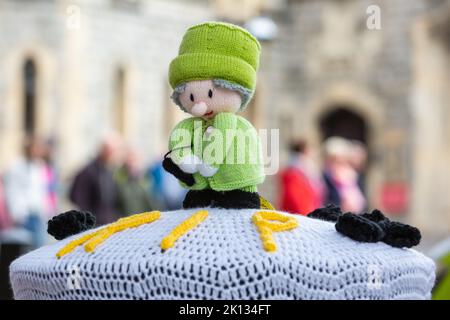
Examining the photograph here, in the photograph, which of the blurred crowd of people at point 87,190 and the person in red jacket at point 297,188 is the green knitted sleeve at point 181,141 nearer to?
the blurred crowd of people at point 87,190

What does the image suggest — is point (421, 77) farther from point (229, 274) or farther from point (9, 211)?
point (229, 274)

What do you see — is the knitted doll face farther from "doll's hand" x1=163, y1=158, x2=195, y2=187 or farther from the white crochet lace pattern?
the white crochet lace pattern

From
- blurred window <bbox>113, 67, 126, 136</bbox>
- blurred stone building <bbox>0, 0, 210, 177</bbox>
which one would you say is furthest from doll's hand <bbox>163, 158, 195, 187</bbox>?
blurred window <bbox>113, 67, 126, 136</bbox>

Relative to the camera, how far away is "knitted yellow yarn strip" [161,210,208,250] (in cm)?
190

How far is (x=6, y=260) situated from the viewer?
3.30 m

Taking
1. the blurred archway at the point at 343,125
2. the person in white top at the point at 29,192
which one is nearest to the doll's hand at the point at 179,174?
the person in white top at the point at 29,192

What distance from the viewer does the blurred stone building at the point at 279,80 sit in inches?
736

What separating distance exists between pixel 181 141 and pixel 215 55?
188mm

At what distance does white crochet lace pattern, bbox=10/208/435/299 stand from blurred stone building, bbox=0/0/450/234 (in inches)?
629

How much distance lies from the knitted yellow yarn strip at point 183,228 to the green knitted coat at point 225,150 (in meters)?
0.10

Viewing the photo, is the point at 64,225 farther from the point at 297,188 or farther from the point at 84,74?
the point at 84,74

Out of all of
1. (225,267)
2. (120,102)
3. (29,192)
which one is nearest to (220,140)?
(225,267)

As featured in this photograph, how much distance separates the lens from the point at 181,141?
2.19 metres
